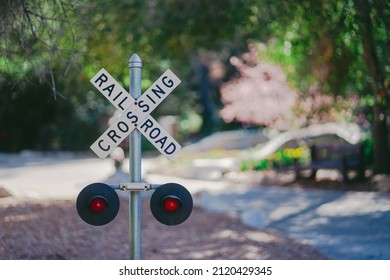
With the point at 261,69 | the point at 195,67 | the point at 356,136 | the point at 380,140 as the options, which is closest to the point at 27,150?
the point at 195,67

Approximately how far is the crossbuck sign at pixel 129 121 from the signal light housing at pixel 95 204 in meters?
0.25

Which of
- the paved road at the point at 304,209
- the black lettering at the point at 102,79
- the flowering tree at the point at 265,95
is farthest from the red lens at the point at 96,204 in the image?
the flowering tree at the point at 265,95

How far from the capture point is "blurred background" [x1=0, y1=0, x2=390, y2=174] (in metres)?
7.41

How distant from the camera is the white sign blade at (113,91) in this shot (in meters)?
4.02

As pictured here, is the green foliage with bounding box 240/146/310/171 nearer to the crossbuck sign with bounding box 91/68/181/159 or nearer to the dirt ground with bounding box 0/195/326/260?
the dirt ground with bounding box 0/195/326/260

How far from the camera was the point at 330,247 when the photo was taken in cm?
762

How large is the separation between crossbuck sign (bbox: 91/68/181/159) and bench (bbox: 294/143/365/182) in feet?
32.9

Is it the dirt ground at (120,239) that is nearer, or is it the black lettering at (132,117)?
the black lettering at (132,117)

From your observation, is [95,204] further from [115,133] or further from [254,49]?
[254,49]

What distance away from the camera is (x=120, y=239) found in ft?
24.9

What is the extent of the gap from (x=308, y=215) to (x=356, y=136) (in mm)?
11061

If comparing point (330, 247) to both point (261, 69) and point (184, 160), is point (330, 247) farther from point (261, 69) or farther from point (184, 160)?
point (261, 69)

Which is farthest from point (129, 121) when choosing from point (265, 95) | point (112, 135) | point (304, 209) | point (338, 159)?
point (265, 95)

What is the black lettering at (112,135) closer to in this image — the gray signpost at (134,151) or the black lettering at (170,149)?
the gray signpost at (134,151)
